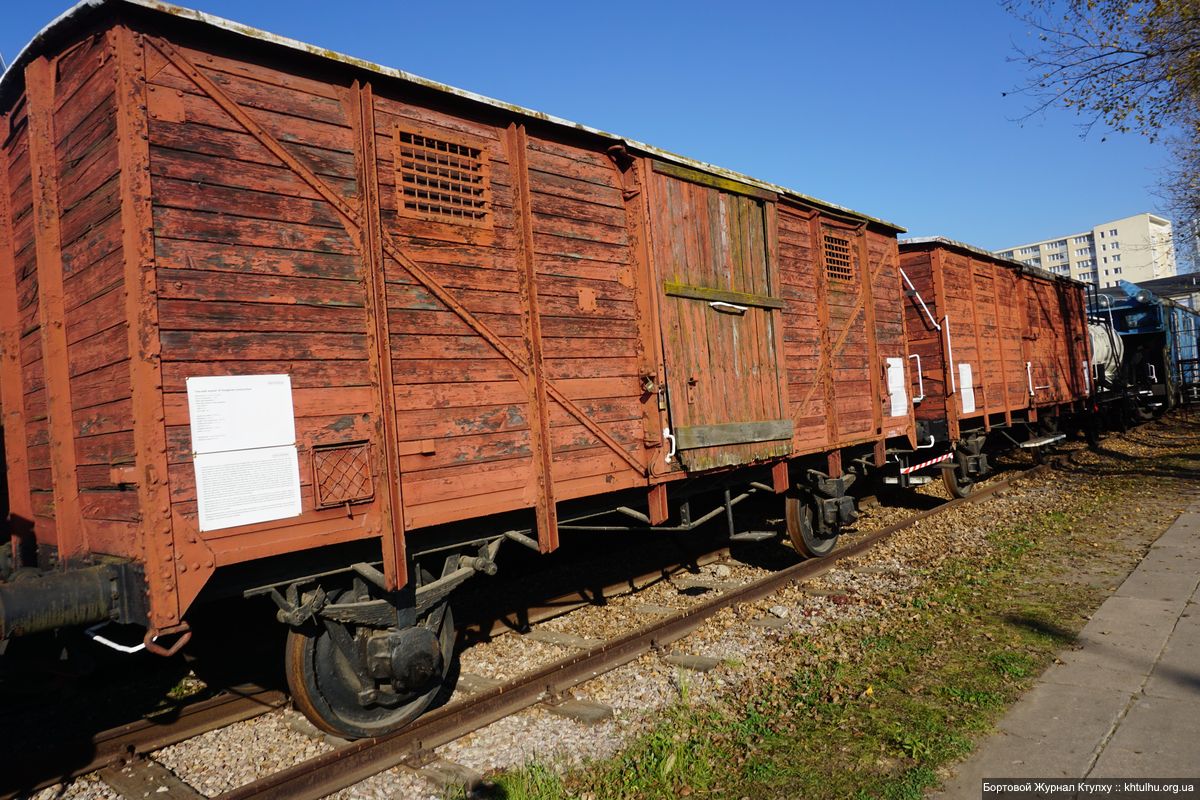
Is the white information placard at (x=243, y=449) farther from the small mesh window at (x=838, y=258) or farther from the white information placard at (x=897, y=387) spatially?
the white information placard at (x=897, y=387)

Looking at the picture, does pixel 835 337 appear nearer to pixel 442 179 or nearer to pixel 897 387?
pixel 897 387

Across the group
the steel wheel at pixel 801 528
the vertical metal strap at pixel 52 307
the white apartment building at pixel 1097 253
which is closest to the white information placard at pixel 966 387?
the steel wheel at pixel 801 528

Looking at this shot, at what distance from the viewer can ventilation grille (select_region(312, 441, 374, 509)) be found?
4.21 metres

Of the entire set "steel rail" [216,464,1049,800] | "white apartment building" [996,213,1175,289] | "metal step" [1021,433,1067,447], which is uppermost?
"white apartment building" [996,213,1175,289]

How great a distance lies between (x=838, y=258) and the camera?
30.1 ft

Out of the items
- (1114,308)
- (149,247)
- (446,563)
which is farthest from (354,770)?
(1114,308)

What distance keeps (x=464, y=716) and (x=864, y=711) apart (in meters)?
2.49

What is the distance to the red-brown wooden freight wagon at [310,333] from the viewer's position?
12.4 ft

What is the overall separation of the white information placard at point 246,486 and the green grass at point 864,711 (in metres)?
1.91

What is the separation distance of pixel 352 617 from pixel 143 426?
1.64 metres

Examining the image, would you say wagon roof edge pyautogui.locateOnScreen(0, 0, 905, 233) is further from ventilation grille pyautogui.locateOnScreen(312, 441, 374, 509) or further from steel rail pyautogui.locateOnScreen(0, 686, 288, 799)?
steel rail pyautogui.locateOnScreen(0, 686, 288, 799)

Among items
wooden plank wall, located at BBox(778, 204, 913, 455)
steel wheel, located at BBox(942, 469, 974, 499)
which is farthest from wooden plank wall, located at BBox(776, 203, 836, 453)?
steel wheel, located at BBox(942, 469, 974, 499)

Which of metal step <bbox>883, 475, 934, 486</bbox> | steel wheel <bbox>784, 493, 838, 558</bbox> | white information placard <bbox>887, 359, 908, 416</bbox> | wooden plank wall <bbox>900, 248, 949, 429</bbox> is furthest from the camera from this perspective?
wooden plank wall <bbox>900, 248, 949, 429</bbox>

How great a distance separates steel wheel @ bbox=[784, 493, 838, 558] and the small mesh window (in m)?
2.71
